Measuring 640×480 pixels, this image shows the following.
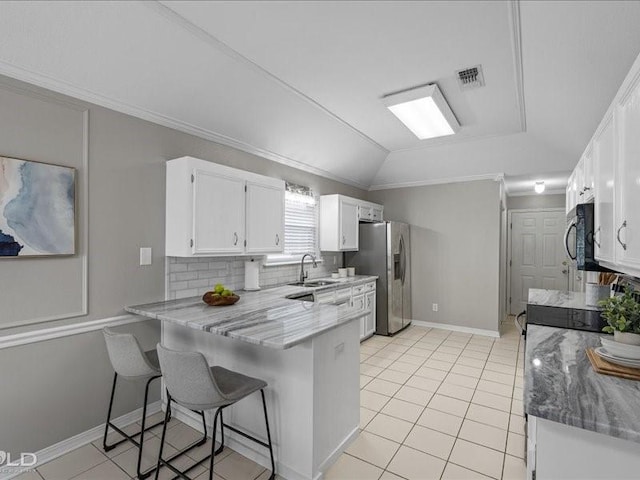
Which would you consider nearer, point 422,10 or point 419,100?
point 422,10

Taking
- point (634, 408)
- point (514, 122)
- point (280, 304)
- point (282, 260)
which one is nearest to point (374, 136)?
point (514, 122)

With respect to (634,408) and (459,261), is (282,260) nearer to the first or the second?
(459,261)

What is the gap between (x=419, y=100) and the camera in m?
3.07

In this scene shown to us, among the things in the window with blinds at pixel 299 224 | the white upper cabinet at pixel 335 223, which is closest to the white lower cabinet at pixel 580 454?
the window with blinds at pixel 299 224

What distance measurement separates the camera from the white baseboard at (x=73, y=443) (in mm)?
2084

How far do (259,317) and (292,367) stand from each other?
1.46 feet

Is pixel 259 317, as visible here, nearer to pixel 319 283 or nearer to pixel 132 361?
pixel 132 361

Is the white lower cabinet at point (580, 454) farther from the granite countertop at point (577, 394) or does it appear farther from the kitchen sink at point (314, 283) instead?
the kitchen sink at point (314, 283)

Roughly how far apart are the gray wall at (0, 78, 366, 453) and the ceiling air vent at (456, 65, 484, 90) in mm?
2479

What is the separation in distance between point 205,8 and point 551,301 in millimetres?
3212

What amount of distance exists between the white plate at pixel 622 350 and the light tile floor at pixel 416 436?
115 centimetres

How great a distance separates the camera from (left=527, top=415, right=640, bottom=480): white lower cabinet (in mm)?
1000

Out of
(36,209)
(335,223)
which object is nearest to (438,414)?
(335,223)

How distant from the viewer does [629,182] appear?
129cm
